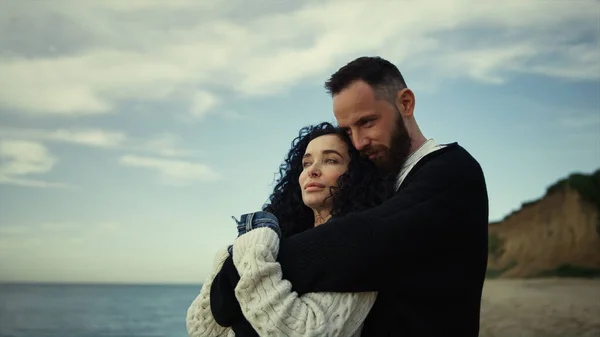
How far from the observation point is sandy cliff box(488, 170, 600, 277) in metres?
21.3

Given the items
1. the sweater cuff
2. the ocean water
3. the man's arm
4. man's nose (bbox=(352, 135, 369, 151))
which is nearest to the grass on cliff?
the ocean water

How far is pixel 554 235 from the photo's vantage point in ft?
73.2

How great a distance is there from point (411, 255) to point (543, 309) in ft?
41.4

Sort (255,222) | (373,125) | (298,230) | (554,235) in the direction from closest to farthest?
(255,222) < (373,125) < (298,230) < (554,235)

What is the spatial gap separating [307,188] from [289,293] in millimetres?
640

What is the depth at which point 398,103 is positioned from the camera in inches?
119

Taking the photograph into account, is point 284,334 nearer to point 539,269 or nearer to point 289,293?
point 289,293

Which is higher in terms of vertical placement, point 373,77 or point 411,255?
point 373,77

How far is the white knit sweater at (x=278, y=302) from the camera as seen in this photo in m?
2.44

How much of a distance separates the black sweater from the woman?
7cm

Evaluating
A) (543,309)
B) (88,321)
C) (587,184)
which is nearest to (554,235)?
(587,184)

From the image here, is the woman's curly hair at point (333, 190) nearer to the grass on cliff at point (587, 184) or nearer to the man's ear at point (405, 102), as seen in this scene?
the man's ear at point (405, 102)

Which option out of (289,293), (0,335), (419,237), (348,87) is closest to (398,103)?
(348,87)

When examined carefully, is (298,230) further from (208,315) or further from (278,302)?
(278,302)
